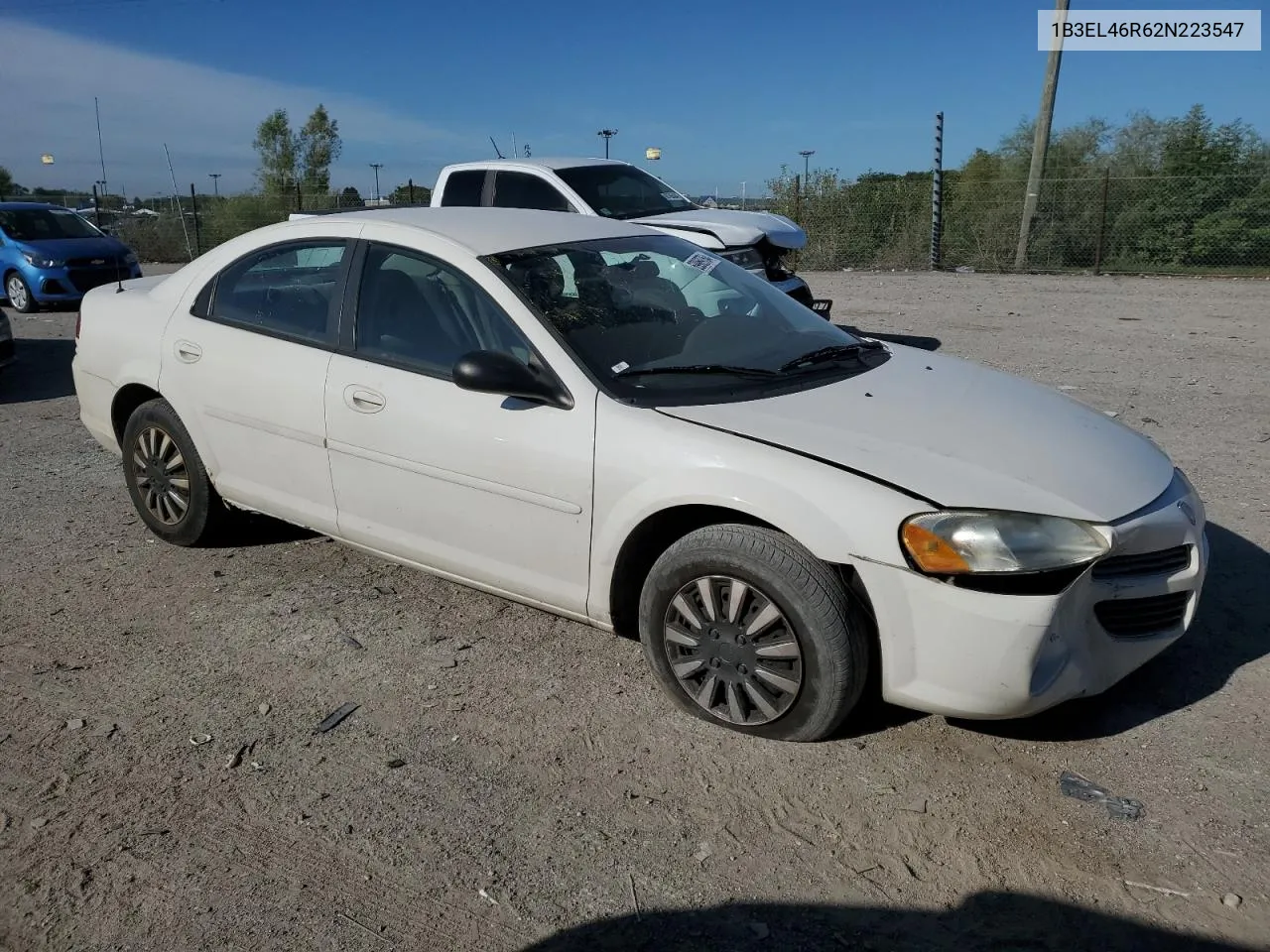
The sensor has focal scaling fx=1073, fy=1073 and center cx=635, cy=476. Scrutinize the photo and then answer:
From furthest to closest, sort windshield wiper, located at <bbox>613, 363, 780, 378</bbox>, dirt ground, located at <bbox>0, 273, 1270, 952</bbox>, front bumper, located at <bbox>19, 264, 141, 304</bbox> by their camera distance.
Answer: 1. front bumper, located at <bbox>19, 264, 141, 304</bbox>
2. windshield wiper, located at <bbox>613, 363, 780, 378</bbox>
3. dirt ground, located at <bbox>0, 273, 1270, 952</bbox>

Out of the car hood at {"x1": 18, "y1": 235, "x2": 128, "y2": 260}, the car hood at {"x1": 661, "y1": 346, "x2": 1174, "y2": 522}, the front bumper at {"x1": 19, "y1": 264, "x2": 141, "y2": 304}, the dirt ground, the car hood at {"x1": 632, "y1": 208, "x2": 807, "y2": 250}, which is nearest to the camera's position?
the dirt ground

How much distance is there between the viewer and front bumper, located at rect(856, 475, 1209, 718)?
303 centimetres

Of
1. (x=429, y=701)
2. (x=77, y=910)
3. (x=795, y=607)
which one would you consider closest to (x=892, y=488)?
(x=795, y=607)

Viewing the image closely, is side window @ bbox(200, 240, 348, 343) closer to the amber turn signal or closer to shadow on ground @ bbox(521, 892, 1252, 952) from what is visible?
the amber turn signal

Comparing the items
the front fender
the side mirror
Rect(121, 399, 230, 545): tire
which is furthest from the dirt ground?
the side mirror

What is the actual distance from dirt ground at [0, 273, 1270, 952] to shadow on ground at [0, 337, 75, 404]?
5.13 metres

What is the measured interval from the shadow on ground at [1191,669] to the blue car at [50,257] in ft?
47.4

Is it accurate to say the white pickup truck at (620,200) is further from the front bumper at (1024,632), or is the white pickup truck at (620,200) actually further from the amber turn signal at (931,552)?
the amber turn signal at (931,552)

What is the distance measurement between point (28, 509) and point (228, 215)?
2495cm

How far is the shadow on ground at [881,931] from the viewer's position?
254cm

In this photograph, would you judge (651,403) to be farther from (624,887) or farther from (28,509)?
(28,509)

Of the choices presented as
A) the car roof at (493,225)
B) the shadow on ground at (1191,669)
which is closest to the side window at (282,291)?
the car roof at (493,225)

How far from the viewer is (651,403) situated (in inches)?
142

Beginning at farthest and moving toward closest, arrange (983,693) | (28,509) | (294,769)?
(28,509) < (294,769) < (983,693)
